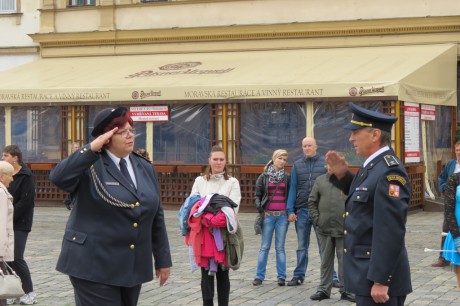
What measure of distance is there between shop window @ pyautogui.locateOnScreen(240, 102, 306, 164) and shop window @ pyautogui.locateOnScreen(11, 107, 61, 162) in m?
5.14

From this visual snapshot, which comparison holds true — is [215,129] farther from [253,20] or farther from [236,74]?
[253,20]

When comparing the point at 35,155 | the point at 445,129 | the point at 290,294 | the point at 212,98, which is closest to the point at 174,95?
the point at 212,98

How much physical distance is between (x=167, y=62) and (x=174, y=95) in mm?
2836

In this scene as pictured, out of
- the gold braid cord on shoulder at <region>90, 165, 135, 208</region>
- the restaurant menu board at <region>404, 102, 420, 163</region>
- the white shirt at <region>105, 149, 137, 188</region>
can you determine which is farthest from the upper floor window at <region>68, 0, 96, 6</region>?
the gold braid cord on shoulder at <region>90, 165, 135, 208</region>

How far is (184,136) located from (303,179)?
38.7ft

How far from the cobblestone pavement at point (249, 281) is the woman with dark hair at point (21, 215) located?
242 millimetres

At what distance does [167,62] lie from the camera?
26734 millimetres

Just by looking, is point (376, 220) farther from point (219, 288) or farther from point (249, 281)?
point (249, 281)

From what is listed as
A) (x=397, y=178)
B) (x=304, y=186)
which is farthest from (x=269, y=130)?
(x=397, y=178)

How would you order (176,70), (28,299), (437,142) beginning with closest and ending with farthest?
(28,299)
(437,142)
(176,70)

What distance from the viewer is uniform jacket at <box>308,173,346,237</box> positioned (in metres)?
11.9

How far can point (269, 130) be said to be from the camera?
23797mm

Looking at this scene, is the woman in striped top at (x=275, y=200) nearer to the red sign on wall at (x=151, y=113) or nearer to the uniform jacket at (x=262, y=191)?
the uniform jacket at (x=262, y=191)

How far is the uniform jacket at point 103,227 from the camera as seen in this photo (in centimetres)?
646
